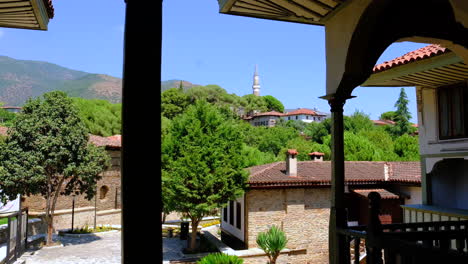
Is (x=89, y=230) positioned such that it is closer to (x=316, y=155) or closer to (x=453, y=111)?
(x=316, y=155)

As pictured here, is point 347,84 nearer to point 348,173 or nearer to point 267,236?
point 267,236

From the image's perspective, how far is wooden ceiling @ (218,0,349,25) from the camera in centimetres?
396

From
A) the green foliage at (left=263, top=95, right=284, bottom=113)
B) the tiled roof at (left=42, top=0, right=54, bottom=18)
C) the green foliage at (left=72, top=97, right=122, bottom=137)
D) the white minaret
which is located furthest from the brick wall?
the white minaret

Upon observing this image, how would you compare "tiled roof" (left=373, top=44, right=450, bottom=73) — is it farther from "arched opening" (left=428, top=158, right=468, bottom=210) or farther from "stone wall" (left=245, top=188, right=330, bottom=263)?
"stone wall" (left=245, top=188, right=330, bottom=263)

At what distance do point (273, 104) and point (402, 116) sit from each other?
37445 millimetres

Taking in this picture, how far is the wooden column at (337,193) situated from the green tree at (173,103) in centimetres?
4651

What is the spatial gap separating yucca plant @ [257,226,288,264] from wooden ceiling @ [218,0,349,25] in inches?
395

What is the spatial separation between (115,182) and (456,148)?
70.2ft

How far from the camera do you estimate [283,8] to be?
418 centimetres

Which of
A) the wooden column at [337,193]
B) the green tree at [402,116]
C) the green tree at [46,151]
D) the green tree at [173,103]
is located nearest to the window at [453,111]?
the wooden column at [337,193]

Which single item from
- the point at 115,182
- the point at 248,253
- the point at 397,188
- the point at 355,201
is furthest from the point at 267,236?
the point at 115,182

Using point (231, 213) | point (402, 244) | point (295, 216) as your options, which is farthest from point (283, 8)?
point (231, 213)

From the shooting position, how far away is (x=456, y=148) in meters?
7.79

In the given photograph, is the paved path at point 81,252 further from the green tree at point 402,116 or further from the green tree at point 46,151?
the green tree at point 402,116
